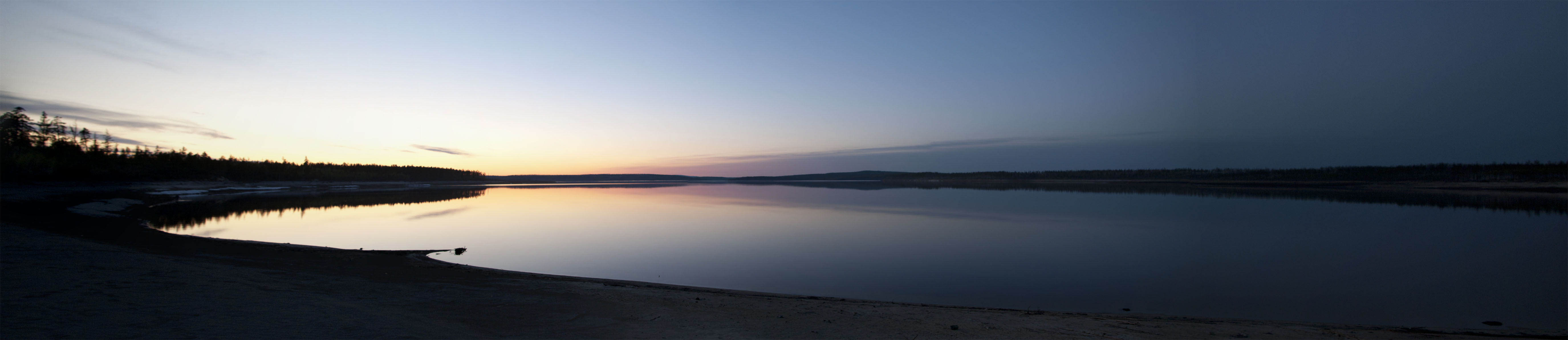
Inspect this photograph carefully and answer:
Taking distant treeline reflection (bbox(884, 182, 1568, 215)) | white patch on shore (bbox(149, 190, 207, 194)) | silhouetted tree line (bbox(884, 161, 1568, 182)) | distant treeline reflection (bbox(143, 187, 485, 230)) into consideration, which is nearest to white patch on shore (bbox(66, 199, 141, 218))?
distant treeline reflection (bbox(143, 187, 485, 230))

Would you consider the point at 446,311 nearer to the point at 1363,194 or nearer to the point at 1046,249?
the point at 1046,249

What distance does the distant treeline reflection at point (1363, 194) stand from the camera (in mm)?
23250

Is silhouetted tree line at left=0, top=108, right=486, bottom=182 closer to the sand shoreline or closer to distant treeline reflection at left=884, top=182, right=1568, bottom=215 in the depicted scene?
the sand shoreline

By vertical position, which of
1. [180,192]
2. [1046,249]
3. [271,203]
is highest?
[180,192]

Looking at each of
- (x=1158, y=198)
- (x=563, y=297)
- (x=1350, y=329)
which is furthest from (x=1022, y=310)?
(x=1158, y=198)

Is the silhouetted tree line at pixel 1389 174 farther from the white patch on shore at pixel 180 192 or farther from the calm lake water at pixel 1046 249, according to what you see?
the white patch on shore at pixel 180 192

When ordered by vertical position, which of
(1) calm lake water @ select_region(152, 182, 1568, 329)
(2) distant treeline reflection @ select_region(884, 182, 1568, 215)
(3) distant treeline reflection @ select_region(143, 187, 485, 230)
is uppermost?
(2) distant treeline reflection @ select_region(884, 182, 1568, 215)

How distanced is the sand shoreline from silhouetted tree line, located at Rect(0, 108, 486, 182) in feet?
88.0

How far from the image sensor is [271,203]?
24.5m

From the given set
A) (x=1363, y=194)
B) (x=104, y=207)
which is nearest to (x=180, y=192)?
(x=104, y=207)

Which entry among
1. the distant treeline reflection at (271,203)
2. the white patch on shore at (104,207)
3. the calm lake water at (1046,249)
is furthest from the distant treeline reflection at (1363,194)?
the white patch on shore at (104,207)

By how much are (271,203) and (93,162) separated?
1664cm

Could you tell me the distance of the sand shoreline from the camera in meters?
3.85

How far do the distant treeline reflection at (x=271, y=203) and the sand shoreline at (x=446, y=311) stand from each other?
10114mm
